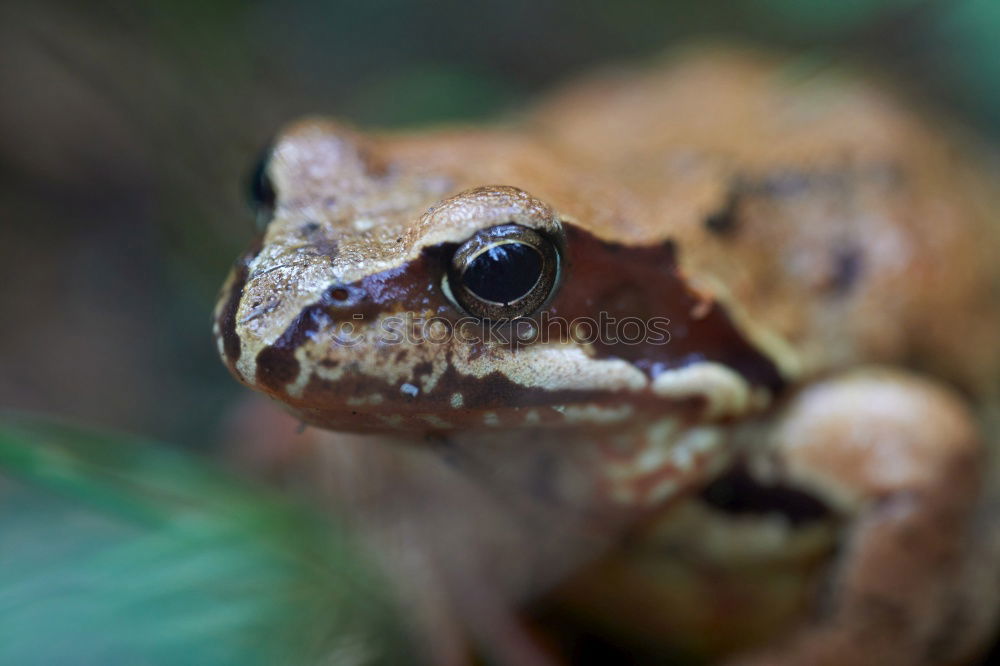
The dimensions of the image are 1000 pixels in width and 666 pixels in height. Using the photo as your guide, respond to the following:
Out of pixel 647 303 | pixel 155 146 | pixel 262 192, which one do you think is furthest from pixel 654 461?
pixel 155 146

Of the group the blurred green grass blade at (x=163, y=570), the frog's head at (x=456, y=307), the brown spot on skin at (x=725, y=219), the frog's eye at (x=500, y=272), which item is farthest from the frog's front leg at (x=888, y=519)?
the blurred green grass blade at (x=163, y=570)

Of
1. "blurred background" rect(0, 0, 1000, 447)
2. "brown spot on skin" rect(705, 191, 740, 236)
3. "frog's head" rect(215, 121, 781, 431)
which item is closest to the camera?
"frog's head" rect(215, 121, 781, 431)

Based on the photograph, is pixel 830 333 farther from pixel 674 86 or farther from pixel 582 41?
pixel 582 41

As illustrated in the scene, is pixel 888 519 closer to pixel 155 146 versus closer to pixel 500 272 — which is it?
pixel 500 272

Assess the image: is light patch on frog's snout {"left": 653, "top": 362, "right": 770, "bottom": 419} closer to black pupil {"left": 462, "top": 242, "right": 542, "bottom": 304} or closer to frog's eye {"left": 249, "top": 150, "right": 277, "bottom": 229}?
black pupil {"left": 462, "top": 242, "right": 542, "bottom": 304}

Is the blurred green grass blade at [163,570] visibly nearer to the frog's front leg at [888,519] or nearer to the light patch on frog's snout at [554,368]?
the light patch on frog's snout at [554,368]

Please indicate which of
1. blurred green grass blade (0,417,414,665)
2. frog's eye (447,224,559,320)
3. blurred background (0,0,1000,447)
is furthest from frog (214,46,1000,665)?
blurred background (0,0,1000,447)

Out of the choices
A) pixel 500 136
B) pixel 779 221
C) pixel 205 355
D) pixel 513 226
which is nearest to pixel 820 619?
pixel 779 221
